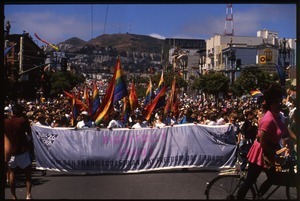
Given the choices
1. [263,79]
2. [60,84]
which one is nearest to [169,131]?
[60,84]

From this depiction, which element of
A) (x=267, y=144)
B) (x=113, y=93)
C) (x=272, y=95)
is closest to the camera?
(x=267, y=144)

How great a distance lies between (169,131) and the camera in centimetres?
1277

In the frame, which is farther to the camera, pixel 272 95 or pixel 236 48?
pixel 236 48

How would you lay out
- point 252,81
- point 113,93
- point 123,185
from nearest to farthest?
point 123,185 < point 113,93 < point 252,81

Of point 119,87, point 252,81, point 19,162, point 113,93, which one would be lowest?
point 19,162

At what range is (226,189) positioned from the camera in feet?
24.9

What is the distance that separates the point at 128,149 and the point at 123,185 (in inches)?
74.5

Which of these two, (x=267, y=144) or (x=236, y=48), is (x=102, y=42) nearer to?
(x=267, y=144)

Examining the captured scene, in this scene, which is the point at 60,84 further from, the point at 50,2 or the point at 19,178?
the point at 50,2

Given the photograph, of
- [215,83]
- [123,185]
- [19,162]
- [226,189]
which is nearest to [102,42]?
[123,185]

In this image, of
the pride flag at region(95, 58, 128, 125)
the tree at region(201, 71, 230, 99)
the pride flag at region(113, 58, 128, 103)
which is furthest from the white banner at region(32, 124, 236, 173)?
the tree at region(201, 71, 230, 99)

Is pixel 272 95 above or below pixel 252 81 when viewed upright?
below

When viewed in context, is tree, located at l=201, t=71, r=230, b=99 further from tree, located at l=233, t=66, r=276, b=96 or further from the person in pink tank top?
the person in pink tank top

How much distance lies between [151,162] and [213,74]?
5096 cm
